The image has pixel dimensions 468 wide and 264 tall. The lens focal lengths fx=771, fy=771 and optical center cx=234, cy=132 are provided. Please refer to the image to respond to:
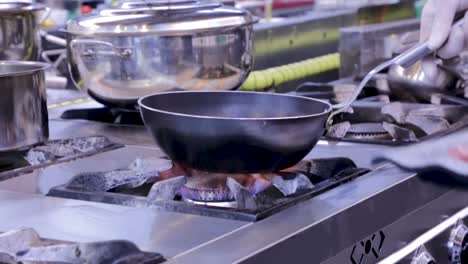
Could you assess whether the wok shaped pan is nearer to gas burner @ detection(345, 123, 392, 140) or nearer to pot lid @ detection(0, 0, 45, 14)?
gas burner @ detection(345, 123, 392, 140)

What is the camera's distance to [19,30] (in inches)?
60.4

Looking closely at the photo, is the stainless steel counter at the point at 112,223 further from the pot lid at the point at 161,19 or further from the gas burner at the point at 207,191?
the pot lid at the point at 161,19

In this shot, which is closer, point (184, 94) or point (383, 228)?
point (383, 228)

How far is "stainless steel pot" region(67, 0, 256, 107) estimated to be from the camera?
4.41 feet

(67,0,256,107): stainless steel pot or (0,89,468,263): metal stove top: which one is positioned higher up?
(67,0,256,107): stainless steel pot

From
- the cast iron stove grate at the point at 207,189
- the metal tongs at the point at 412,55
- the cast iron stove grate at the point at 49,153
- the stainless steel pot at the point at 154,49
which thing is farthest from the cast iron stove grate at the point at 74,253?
the metal tongs at the point at 412,55

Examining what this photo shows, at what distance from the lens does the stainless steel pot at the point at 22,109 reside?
3.75ft

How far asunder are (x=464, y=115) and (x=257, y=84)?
0.54m

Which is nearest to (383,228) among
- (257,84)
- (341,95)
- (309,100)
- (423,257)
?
(423,257)

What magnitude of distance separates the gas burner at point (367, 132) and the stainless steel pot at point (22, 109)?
520mm

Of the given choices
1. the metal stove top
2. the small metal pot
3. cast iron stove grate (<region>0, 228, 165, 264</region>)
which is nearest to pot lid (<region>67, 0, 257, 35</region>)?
the metal stove top

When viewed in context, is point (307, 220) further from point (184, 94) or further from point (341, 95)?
point (341, 95)

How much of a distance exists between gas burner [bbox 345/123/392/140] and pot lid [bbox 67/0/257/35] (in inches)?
11.4

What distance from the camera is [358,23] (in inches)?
93.9
